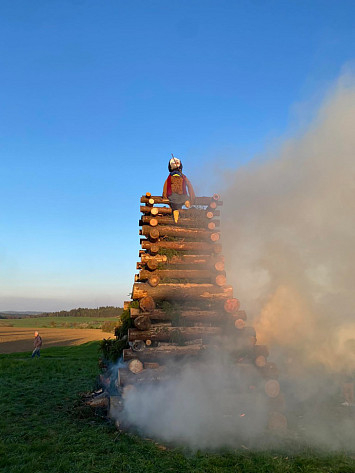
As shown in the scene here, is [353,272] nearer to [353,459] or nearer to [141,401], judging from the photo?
[353,459]

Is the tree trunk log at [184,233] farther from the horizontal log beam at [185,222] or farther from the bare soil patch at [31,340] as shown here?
the bare soil patch at [31,340]

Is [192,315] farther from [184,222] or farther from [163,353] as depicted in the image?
[184,222]

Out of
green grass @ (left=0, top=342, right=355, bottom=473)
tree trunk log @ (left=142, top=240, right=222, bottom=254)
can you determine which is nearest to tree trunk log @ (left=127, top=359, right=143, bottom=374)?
green grass @ (left=0, top=342, right=355, bottom=473)

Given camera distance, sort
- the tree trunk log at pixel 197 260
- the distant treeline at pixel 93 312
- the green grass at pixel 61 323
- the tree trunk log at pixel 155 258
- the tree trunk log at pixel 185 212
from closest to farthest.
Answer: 1. the tree trunk log at pixel 155 258
2. the tree trunk log at pixel 197 260
3. the tree trunk log at pixel 185 212
4. the green grass at pixel 61 323
5. the distant treeline at pixel 93 312

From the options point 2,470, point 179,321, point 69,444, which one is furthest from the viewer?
point 179,321

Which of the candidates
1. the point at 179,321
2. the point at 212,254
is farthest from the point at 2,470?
the point at 212,254

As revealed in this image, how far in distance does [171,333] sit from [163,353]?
591mm

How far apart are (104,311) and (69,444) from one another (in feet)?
309

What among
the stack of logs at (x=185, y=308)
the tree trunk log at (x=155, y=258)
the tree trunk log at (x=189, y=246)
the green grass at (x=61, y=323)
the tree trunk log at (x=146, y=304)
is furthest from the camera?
the green grass at (x=61, y=323)

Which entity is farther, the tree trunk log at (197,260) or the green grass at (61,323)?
the green grass at (61,323)

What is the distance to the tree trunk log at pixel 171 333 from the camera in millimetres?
8922

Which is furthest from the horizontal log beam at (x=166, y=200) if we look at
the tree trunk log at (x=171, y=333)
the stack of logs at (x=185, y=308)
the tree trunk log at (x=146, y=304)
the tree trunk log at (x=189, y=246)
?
the tree trunk log at (x=171, y=333)

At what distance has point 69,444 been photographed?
648 cm

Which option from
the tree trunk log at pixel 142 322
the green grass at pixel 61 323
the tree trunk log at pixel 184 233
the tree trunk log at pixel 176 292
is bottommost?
the green grass at pixel 61 323
